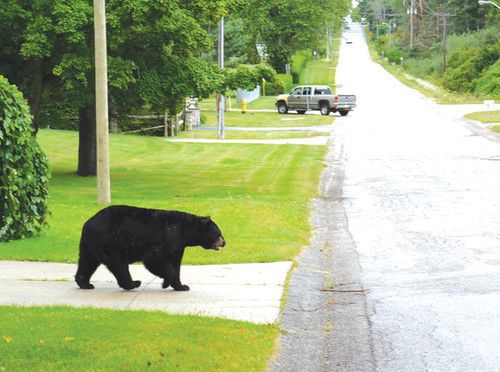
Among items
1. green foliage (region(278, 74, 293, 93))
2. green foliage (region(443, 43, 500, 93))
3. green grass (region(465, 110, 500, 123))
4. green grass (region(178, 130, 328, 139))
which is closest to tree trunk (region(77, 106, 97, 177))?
green grass (region(178, 130, 328, 139))

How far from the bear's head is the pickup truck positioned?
50268 mm

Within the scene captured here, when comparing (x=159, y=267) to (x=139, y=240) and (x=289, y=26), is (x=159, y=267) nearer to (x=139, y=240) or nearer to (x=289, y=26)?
(x=139, y=240)

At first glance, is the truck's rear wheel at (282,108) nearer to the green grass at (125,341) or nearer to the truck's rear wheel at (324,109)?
the truck's rear wheel at (324,109)

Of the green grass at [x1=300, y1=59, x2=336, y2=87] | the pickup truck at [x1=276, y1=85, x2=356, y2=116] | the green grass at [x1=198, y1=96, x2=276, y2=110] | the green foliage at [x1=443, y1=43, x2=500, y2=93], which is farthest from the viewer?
the green grass at [x1=300, y1=59, x2=336, y2=87]

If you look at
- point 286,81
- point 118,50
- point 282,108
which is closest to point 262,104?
point 286,81

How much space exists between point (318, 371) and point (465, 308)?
3284 mm

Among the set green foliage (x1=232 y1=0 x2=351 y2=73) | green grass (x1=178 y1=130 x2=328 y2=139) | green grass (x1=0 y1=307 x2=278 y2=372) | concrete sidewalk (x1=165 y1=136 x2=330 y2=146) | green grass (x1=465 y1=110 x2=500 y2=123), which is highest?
green foliage (x1=232 y1=0 x2=351 y2=73)

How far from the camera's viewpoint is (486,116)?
5472cm

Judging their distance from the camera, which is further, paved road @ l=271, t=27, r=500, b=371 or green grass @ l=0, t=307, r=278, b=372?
paved road @ l=271, t=27, r=500, b=371

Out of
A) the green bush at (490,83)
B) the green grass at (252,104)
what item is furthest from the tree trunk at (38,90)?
the green bush at (490,83)

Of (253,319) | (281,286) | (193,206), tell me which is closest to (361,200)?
(193,206)

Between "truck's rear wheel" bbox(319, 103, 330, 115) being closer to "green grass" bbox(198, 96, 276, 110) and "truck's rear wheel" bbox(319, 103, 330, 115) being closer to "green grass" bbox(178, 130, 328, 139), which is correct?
"green grass" bbox(198, 96, 276, 110)

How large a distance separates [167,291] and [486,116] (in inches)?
1785

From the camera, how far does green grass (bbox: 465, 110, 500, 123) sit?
52.1 meters
